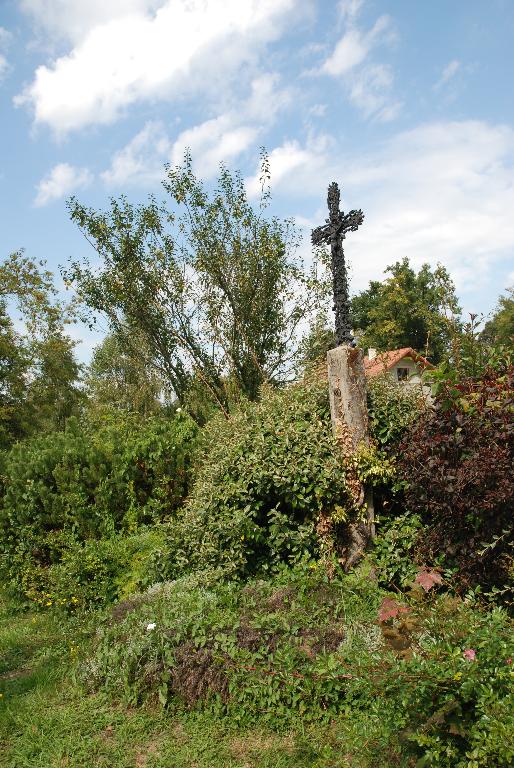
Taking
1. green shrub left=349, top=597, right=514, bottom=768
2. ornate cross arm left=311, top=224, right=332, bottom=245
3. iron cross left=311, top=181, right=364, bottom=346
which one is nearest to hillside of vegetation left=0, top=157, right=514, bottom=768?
green shrub left=349, top=597, right=514, bottom=768

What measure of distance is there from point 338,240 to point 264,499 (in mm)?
2768

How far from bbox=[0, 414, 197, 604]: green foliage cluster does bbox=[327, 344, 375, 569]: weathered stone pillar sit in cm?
208

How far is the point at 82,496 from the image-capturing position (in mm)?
6434

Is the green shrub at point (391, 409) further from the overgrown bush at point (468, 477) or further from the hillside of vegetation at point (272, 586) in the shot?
the overgrown bush at point (468, 477)

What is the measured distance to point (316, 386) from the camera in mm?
5785

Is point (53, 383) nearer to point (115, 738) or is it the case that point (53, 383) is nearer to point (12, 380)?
point (12, 380)

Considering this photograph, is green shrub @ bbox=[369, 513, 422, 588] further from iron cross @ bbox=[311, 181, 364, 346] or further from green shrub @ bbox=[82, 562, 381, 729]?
iron cross @ bbox=[311, 181, 364, 346]

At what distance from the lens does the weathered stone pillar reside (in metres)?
4.94

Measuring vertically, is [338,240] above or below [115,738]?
above

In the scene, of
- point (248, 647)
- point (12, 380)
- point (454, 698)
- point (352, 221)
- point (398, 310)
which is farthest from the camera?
point (398, 310)

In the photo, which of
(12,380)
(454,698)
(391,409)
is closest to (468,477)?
(391,409)

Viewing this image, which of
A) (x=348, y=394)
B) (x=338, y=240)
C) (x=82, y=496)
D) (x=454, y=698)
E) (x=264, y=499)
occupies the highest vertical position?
(x=338, y=240)

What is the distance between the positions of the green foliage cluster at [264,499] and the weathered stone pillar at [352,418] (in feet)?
0.35

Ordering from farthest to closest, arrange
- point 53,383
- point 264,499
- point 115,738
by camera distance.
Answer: point 53,383 < point 264,499 < point 115,738
